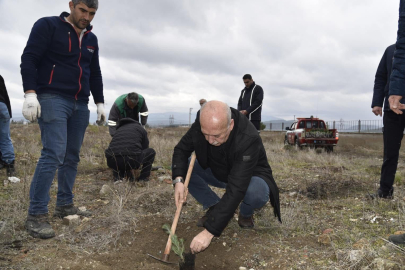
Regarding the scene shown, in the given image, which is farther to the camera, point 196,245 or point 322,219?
point 322,219

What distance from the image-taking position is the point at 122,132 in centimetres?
443

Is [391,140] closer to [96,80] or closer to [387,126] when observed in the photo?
[387,126]

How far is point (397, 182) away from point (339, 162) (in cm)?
270

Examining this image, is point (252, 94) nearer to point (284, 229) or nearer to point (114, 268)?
point (284, 229)

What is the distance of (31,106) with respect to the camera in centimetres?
239

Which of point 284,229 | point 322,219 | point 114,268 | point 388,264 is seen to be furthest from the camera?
point 322,219

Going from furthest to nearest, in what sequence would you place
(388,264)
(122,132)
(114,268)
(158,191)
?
(122,132), (158,191), (114,268), (388,264)

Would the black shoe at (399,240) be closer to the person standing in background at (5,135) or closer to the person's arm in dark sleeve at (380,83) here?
the person's arm in dark sleeve at (380,83)

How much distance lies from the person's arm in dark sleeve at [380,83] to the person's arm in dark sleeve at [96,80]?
3.14 metres

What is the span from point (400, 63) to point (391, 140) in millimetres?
1240

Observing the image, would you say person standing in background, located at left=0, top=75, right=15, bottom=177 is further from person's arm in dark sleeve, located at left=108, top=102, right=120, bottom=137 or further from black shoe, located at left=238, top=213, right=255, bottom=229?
black shoe, located at left=238, top=213, right=255, bottom=229

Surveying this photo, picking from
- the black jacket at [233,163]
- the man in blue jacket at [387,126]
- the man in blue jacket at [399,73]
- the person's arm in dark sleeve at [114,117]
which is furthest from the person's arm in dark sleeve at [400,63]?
the person's arm in dark sleeve at [114,117]

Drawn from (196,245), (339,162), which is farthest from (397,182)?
(196,245)

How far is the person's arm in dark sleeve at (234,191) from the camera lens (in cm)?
208
